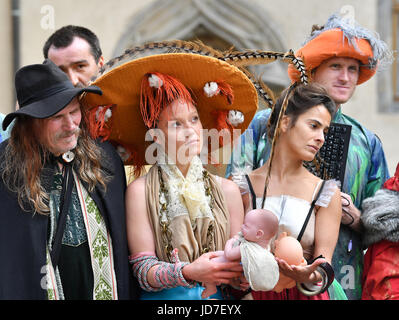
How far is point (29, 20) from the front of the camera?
8539 mm

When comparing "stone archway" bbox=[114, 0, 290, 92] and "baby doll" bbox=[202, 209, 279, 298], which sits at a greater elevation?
"stone archway" bbox=[114, 0, 290, 92]

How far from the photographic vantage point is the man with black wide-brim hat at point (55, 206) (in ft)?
8.94

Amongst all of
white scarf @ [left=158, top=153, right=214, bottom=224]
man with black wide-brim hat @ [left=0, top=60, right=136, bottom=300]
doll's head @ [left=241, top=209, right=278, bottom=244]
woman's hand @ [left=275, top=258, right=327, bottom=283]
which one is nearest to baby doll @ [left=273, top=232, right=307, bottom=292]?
woman's hand @ [left=275, top=258, right=327, bottom=283]

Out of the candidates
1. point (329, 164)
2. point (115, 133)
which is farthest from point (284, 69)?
point (115, 133)

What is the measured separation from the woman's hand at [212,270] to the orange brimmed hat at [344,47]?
4.23 ft

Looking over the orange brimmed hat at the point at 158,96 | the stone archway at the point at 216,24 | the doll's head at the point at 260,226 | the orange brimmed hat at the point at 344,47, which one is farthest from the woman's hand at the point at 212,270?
the stone archway at the point at 216,24

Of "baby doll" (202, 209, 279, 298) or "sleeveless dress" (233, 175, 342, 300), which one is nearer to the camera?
"baby doll" (202, 209, 279, 298)

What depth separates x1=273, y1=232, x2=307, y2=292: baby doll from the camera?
280 centimetres

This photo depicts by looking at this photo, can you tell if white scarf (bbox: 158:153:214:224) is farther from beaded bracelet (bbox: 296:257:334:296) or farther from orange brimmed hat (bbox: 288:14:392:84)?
orange brimmed hat (bbox: 288:14:392:84)

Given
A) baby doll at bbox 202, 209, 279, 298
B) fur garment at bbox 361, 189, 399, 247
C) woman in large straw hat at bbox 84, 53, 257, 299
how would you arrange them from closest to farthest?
baby doll at bbox 202, 209, 279, 298 → woman in large straw hat at bbox 84, 53, 257, 299 → fur garment at bbox 361, 189, 399, 247

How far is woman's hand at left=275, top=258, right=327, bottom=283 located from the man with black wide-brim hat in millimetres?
641

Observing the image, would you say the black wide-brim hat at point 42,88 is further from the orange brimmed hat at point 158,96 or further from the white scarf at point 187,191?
the white scarf at point 187,191
